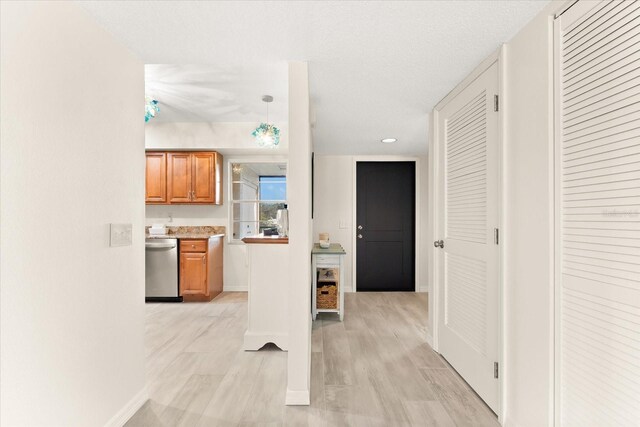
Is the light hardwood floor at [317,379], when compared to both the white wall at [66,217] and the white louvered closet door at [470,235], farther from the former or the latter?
the white wall at [66,217]

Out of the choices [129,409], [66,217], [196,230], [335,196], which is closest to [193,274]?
[196,230]

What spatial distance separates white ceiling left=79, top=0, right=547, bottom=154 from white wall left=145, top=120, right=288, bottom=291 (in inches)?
67.8

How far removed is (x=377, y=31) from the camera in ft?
5.89

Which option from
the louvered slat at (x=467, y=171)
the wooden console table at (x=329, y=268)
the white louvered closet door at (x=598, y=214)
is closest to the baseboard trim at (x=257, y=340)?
the wooden console table at (x=329, y=268)

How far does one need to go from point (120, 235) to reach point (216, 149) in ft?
9.74

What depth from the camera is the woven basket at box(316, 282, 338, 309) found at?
155 inches

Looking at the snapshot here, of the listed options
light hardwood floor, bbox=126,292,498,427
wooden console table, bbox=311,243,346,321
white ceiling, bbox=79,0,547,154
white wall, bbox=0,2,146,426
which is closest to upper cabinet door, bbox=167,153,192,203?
light hardwood floor, bbox=126,292,498,427

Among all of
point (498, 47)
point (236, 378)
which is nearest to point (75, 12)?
point (498, 47)

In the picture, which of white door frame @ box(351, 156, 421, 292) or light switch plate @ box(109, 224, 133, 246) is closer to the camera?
light switch plate @ box(109, 224, 133, 246)

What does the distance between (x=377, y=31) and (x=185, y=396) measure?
2.52 m

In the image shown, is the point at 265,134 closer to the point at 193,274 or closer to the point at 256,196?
the point at 256,196

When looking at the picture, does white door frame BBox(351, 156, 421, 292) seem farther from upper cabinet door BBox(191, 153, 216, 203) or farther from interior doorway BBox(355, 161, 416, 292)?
upper cabinet door BBox(191, 153, 216, 203)

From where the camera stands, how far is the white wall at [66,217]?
127 centimetres

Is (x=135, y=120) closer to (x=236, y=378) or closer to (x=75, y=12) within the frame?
(x=75, y=12)
